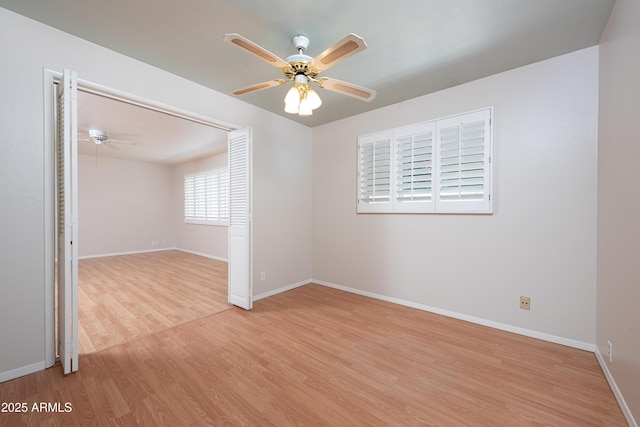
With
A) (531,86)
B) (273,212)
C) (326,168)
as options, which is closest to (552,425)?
(531,86)

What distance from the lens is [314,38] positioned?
2.05 m

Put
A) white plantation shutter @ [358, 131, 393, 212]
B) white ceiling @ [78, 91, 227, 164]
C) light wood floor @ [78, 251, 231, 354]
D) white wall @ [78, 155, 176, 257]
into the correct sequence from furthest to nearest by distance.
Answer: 1. white wall @ [78, 155, 176, 257]
2. white ceiling @ [78, 91, 227, 164]
3. white plantation shutter @ [358, 131, 393, 212]
4. light wood floor @ [78, 251, 231, 354]

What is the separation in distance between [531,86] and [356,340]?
2.89 m

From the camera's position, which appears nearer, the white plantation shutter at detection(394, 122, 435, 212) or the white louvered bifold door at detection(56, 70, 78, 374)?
the white louvered bifold door at detection(56, 70, 78, 374)

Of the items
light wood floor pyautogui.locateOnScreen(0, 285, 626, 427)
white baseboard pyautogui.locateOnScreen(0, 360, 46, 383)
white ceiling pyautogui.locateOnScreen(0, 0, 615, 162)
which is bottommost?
light wood floor pyautogui.locateOnScreen(0, 285, 626, 427)

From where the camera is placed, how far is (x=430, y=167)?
302 cm

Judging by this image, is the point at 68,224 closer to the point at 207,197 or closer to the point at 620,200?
the point at 620,200

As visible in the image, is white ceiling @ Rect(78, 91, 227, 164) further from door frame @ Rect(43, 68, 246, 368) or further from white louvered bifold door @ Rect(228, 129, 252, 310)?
white louvered bifold door @ Rect(228, 129, 252, 310)

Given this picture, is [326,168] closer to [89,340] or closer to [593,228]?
[593,228]

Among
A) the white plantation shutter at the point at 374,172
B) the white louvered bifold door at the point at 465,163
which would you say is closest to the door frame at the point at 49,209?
the white plantation shutter at the point at 374,172

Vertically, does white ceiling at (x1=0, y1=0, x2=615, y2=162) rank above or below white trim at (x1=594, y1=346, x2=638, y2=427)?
above

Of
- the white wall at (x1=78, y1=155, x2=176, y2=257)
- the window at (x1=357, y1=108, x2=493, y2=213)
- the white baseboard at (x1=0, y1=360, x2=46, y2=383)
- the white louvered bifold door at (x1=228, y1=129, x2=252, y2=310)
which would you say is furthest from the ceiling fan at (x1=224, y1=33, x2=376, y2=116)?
the white wall at (x1=78, y1=155, x2=176, y2=257)

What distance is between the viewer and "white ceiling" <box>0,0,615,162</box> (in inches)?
68.9

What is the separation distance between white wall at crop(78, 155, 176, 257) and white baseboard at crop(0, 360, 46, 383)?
226 inches
